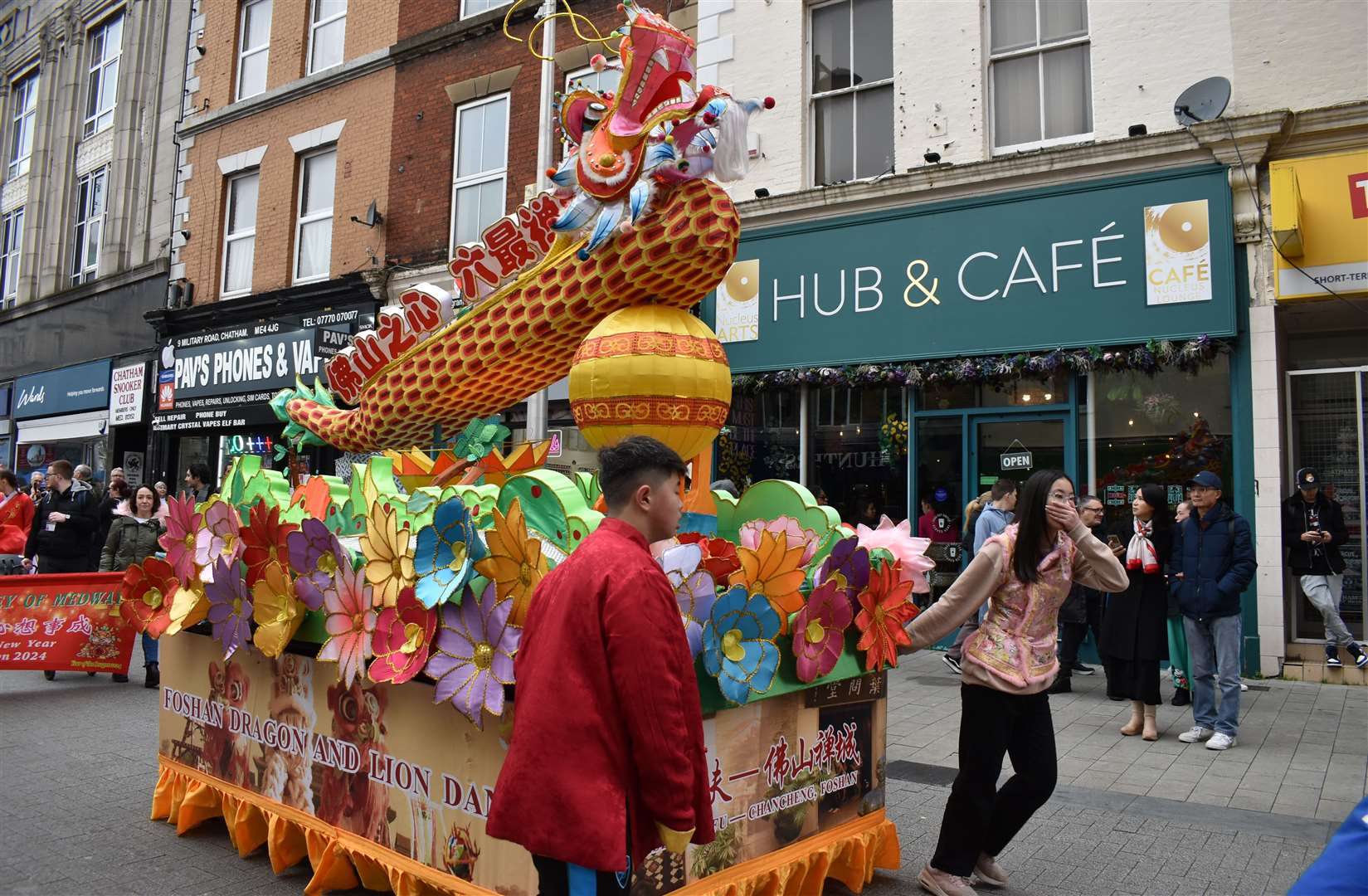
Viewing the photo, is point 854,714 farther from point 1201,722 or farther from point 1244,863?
point 1201,722

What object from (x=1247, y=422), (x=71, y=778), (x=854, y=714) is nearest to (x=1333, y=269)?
(x=1247, y=422)

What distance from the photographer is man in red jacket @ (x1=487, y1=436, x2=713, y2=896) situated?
6.98ft

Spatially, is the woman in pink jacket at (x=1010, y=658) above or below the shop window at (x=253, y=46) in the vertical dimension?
below

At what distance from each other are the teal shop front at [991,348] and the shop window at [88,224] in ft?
52.5

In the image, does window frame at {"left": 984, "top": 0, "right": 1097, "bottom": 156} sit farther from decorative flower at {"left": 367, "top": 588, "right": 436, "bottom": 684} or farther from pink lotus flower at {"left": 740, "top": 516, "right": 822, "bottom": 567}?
decorative flower at {"left": 367, "top": 588, "right": 436, "bottom": 684}

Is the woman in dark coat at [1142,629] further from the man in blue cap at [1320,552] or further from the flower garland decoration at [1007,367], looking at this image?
the flower garland decoration at [1007,367]

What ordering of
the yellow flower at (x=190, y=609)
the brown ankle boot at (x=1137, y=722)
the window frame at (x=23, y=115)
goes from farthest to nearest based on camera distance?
1. the window frame at (x=23, y=115)
2. the brown ankle boot at (x=1137, y=722)
3. the yellow flower at (x=190, y=609)

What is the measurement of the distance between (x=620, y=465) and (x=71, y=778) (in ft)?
16.3

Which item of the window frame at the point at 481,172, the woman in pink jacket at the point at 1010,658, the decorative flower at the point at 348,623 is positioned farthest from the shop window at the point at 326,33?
the woman in pink jacket at the point at 1010,658

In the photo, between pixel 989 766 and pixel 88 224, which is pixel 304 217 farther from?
pixel 989 766

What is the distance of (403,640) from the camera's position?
3.29 metres

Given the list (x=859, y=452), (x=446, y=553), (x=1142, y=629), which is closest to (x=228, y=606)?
(x=446, y=553)

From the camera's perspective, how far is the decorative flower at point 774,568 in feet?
11.0

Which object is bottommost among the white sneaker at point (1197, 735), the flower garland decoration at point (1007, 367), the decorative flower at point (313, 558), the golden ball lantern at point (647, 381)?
the white sneaker at point (1197, 735)
